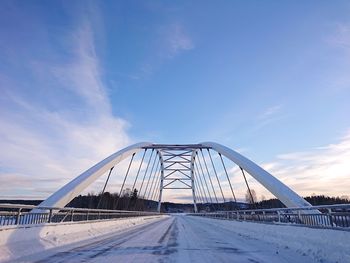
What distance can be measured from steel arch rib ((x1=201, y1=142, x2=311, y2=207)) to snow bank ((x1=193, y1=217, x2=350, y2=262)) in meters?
7.13

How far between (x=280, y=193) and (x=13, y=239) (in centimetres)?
1628

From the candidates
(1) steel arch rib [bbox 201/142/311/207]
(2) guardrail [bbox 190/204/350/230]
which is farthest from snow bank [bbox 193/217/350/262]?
(1) steel arch rib [bbox 201/142/311/207]

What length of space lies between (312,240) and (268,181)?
1507 centimetres

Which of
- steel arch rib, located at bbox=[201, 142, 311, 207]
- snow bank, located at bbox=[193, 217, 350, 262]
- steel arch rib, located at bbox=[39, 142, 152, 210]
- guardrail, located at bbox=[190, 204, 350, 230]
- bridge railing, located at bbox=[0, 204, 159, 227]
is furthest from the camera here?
steel arch rib, located at bbox=[39, 142, 152, 210]

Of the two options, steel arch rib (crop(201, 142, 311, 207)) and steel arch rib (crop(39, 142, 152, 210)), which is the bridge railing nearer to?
steel arch rib (crop(39, 142, 152, 210))

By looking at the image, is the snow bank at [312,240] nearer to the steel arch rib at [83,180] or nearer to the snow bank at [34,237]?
the snow bank at [34,237]

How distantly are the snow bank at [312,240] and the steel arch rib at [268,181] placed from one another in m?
7.13

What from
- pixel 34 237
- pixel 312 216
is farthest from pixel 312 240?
pixel 34 237

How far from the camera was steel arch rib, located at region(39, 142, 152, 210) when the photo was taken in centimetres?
2030

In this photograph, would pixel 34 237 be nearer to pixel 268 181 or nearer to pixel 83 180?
pixel 83 180

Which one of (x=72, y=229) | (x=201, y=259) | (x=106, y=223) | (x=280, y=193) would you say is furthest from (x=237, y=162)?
(x=201, y=259)

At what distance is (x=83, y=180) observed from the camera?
24.3 meters

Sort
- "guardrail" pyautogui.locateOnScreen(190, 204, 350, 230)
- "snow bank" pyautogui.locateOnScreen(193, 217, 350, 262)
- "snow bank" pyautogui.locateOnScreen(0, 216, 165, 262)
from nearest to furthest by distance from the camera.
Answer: "snow bank" pyautogui.locateOnScreen(193, 217, 350, 262) → "snow bank" pyautogui.locateOnScreen(0, 216, 165, 262) → "guardrail" pyautogui.locateOnScreen(190, 204, 350, 230)

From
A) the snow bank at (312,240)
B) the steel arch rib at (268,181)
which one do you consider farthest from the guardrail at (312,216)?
the steel arch rib at (268,181)
